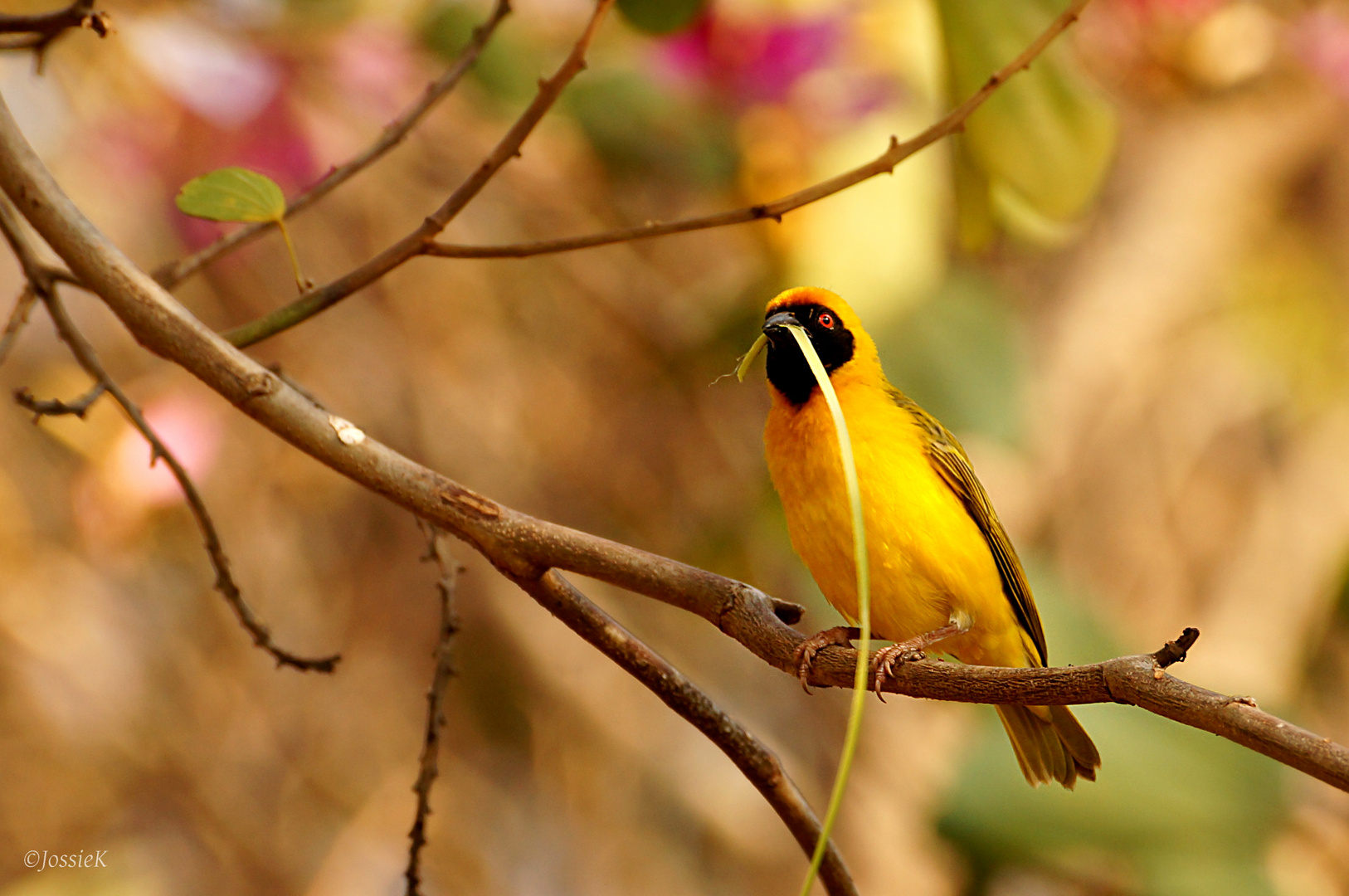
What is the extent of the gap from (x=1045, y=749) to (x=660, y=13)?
160 cm

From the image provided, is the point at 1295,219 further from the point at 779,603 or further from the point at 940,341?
the point at 779,603

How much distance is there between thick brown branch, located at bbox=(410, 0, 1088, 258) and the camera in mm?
1500

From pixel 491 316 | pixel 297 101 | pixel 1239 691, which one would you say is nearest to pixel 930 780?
pixel 1239 691

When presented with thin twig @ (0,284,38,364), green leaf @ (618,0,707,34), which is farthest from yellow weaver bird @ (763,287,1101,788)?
thin twig @ (0,284,38,364)

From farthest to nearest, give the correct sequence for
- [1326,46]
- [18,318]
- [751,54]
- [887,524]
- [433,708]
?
[1326,46], [751,54], [887,524], [18,318], [433,708]

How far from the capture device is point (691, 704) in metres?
1.45

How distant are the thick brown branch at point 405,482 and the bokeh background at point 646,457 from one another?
1983mm

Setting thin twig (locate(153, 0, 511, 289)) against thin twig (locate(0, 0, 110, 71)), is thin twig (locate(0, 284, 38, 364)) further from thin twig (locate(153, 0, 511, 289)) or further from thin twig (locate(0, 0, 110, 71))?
thin twig (locate(0, 0, 110, 71))

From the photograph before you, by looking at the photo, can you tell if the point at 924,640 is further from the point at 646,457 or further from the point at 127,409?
the point at 646,457

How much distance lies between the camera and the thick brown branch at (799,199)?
1500 mm

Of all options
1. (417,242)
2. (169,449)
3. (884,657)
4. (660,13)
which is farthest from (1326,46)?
(169,449)

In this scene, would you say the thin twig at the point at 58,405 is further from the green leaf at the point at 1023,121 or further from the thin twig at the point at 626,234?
the green leaf at the point at 1023,121

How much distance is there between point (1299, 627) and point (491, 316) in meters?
3.76

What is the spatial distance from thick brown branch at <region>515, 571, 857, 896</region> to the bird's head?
2.84 ft
